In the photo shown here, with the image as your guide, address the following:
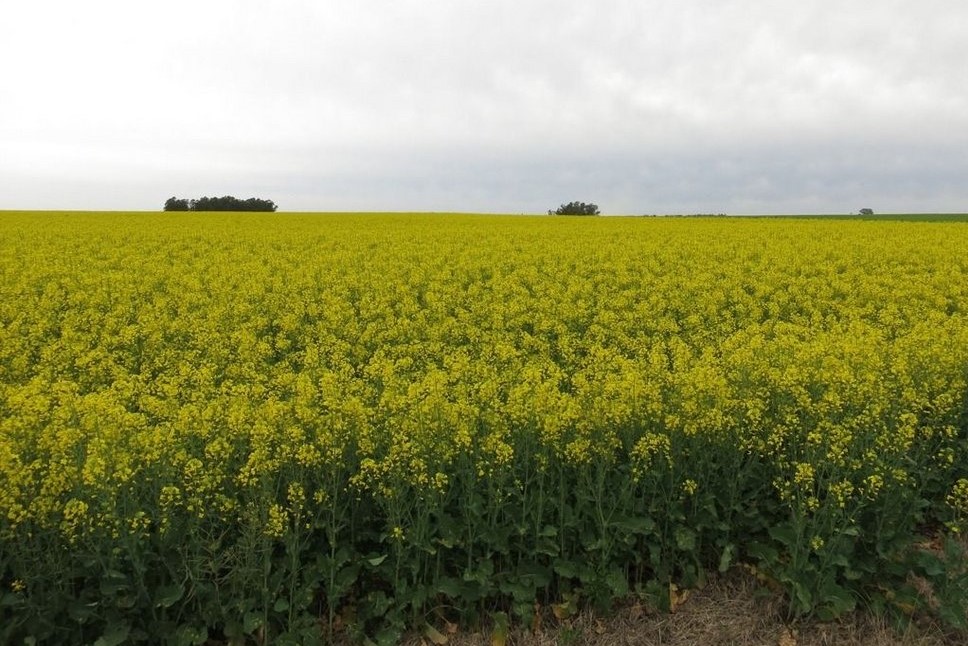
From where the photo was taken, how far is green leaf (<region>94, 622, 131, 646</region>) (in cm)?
409

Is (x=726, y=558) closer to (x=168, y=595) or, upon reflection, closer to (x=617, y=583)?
(x=617, y=583)

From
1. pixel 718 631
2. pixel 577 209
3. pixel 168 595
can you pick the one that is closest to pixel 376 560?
pixel 168 595

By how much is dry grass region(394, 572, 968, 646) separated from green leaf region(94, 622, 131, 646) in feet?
5.95

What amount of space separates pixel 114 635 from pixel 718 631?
13.3 feet

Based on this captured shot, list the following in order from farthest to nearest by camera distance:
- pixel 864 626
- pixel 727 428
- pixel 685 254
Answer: pixel 685 254 < pixel 727 428 < pixel 864 626

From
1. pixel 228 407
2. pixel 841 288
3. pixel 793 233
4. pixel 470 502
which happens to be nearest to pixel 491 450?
pixel 470 502

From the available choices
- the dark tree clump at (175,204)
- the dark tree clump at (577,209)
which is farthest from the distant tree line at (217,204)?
the dark tree clump at (577,209)

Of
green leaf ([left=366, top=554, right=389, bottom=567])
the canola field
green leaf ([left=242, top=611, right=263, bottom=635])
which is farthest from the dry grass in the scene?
green leaf ([left=242, top=611, right=263, bottom=635])

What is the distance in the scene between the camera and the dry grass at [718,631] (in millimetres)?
4566

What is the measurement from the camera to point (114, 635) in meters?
4.14

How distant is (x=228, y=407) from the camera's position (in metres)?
6.25

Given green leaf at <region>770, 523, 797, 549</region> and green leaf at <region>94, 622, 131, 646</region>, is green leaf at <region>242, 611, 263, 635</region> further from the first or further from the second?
green leaf at <region>770, 523, 797, 549</region>

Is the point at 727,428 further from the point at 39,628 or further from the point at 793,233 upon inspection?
the point at 793,233

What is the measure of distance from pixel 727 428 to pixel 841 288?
9383 millimetres
